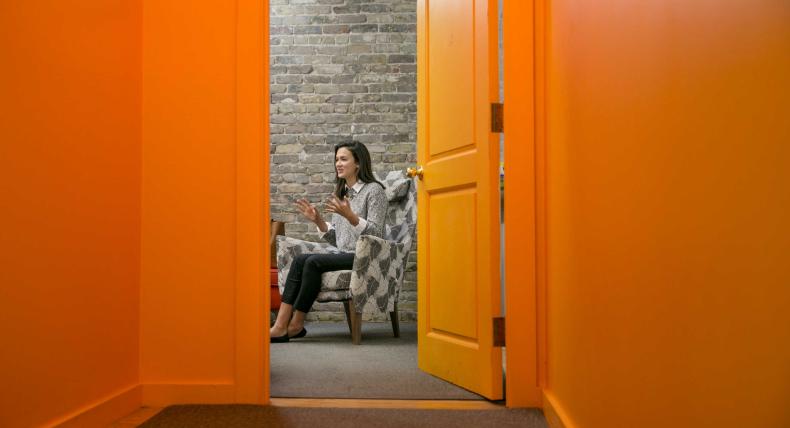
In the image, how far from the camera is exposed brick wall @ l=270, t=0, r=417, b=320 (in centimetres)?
511

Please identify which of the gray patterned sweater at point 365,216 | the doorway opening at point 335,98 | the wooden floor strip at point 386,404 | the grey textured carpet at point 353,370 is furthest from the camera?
the doorway opening at point 335,98

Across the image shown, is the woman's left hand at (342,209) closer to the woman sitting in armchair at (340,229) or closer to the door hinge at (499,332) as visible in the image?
the woman sitting in armchair at (340,229)

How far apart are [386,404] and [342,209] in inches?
65.4

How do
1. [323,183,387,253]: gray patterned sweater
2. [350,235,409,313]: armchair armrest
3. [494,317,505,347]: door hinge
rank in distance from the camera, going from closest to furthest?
[494,317,505,347]: door hinge < [350,235,409,313]: armchair armrest < [323,183,387,253]: gray patterned sweater

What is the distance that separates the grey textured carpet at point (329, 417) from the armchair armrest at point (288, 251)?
1.85 meters

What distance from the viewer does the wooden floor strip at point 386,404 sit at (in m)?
2.32
